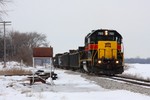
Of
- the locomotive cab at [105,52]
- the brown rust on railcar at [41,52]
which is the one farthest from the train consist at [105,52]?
the brown rust on railcar at [41,52]

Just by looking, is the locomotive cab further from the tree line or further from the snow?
the tree line

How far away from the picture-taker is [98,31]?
1277 inches

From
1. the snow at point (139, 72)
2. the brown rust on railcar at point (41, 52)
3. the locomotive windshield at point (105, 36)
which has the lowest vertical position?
the snow at point (139, 72)

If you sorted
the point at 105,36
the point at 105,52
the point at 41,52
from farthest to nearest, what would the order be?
the point at 105,36
the point at 105,52
the point at 41,52

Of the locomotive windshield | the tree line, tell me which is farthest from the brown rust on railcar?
the tree line

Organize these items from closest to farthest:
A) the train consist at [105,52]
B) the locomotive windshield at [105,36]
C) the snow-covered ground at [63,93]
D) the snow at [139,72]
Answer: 1. the snow-covered ground at [63,93]
2. the train consist at [105,52]
3. the locomotive windshield at [105,36]
4. the snow at [139,72]

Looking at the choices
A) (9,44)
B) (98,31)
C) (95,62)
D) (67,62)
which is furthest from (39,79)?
(9,44)

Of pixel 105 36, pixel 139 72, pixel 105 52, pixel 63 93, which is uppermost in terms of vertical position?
pixel 105 36

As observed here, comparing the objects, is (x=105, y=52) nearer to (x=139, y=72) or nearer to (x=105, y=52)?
(x=105, y=52)

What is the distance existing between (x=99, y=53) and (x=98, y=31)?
7.24 ft

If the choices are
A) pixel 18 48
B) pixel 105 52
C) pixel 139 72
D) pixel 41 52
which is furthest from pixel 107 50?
pixel 18 48

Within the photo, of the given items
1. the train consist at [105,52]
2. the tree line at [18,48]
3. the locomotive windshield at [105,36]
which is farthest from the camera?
the tree line at [18,48]

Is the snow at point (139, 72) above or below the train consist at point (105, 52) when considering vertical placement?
below

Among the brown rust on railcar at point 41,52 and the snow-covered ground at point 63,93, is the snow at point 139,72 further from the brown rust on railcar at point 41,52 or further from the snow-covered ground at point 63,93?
the snow-covered ground at point 63,93
